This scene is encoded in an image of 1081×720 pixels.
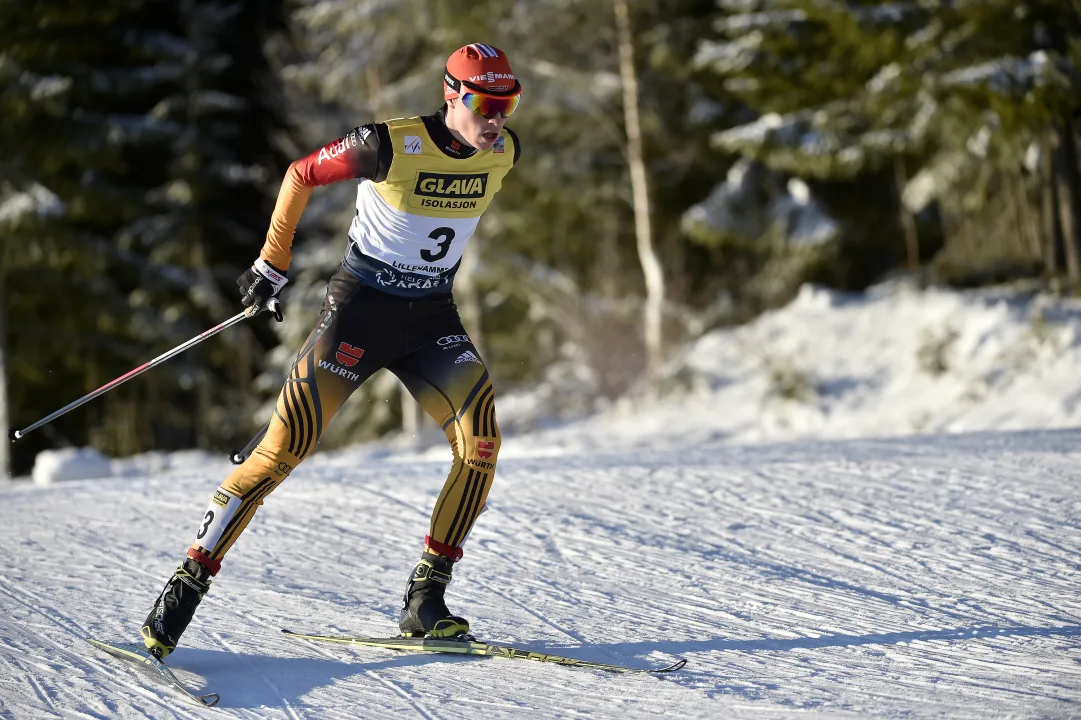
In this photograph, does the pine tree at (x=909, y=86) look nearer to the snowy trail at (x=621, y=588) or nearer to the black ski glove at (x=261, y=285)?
the snowy trail at (x=621, y=588)

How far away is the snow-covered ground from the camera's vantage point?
11.8ft

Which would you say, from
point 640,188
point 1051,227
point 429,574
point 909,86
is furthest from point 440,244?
point 640,188

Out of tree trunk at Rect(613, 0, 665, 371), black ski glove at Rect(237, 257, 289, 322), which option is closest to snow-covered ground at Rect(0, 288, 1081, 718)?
black ski glove at Rect(237, 257, 289, 322)

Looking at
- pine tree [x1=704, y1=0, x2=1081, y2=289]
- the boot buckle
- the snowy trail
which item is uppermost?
pine tree [x1=704, y1=0, x2=1081, y2=289]

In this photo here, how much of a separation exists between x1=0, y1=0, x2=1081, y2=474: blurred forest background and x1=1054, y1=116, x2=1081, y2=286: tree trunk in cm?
3

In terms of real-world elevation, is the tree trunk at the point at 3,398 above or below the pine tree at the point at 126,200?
below

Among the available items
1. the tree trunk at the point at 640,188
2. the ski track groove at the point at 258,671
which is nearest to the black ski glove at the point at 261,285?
the ski track groove at the point at 258,671

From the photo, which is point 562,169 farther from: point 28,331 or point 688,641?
point 688,641

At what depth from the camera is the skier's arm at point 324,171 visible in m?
3.96

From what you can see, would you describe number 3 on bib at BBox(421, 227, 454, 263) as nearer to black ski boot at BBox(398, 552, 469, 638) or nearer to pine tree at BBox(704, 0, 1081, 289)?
black ski boot at BBox(398, 552, 469, 638)

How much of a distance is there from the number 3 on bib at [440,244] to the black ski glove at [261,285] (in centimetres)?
52

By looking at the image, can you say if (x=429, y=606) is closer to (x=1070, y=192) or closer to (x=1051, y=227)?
(x=1070, y=192)

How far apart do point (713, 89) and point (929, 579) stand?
13569mm

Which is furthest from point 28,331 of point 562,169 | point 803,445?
point 803,445
